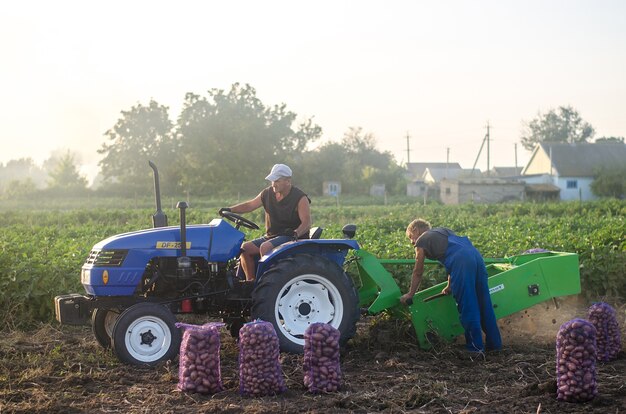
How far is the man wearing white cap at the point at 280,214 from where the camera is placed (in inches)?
Result: 295

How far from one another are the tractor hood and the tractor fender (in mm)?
325

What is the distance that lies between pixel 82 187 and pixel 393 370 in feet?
189

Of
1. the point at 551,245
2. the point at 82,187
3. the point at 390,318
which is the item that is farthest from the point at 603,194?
the point at 390,318

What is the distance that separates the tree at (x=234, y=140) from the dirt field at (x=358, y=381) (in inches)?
1853

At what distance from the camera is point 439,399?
5.52 meters

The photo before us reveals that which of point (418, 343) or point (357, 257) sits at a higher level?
point (357, 257)

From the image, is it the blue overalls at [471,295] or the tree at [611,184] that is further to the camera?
the tree at [611,184]

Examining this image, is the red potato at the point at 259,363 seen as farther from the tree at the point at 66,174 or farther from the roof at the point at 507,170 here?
the roof at the point at 507,170

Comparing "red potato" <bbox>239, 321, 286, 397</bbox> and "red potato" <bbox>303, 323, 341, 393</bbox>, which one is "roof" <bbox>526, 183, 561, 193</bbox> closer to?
"red potato" <bbox>303, 323, 341, 393</bbox>

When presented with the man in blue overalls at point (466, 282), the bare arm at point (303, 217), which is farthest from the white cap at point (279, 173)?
the man in blue overalls at point (466, 282)

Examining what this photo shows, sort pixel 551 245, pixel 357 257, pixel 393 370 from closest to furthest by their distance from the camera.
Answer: pixel 393 370 < pixel 357 257 < pixel 551 245

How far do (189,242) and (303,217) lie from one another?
3.63ft

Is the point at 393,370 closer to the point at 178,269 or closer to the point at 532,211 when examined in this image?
the point at 178,269

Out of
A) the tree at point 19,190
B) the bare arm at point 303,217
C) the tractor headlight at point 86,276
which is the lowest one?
the tractor headlight at point 86,276
